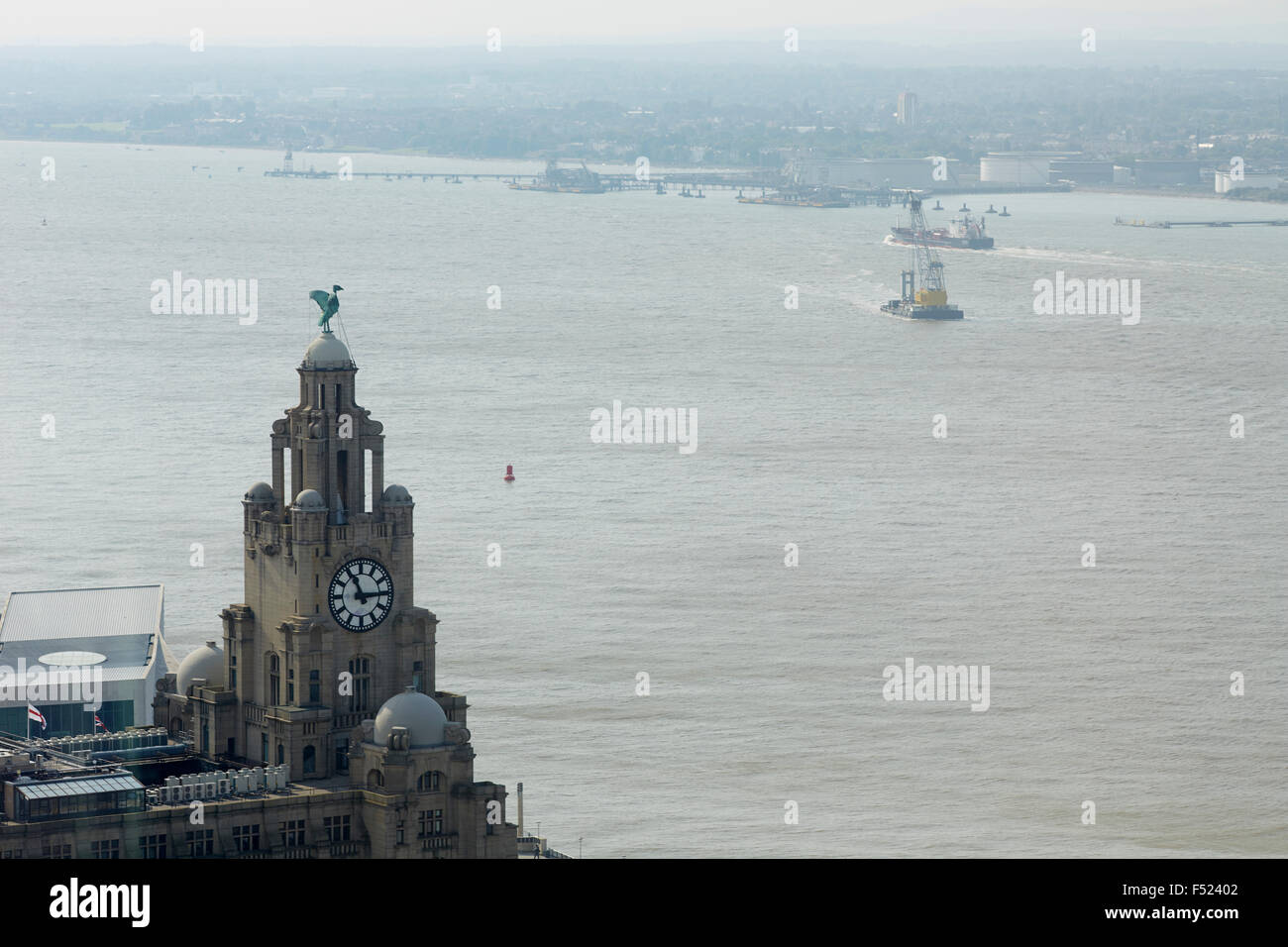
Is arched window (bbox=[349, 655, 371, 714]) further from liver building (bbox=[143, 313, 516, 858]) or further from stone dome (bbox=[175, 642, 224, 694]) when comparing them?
stone dome (bbox=[175, 642, 224, 694])

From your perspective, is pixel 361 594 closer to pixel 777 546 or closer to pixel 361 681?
pixel 361 681

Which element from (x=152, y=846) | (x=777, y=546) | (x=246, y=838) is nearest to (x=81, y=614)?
(x=246, y=838)

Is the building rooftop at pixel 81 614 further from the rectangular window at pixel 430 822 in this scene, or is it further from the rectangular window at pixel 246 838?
the rectangular window at pixel 246 838

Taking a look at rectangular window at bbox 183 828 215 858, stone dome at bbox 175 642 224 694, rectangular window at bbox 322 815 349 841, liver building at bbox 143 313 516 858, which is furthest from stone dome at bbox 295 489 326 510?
rectangular window at bbox 183 828 215 858

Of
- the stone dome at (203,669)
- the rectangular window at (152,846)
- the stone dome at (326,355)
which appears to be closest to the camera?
the rectangular window at (152,846)

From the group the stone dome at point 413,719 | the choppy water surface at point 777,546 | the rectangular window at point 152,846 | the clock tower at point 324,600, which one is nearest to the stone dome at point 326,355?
the clock tower at point 324,600

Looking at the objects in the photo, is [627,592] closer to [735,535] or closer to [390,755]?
[735,535]
